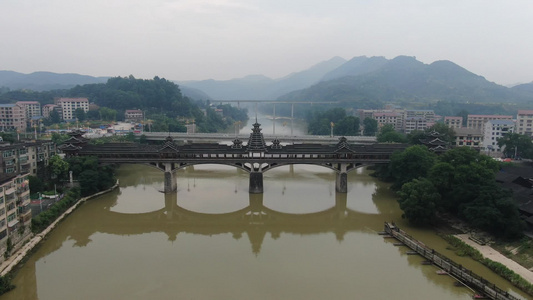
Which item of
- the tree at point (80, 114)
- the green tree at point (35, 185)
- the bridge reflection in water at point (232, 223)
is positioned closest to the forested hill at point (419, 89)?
the tree at point (80, 114)

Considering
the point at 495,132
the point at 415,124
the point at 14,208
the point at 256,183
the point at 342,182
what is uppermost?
the point at 415,124

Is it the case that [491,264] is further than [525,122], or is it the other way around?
[525,122]

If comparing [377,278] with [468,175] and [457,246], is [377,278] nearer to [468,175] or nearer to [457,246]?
[457,246]

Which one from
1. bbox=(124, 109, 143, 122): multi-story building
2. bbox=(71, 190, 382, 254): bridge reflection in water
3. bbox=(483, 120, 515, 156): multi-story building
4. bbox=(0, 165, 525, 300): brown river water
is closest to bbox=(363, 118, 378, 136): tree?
bbox=(483, 120, 515, 156): multi-story building

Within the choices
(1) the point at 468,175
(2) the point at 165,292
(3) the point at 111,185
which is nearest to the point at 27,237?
(2) the point at 165,292

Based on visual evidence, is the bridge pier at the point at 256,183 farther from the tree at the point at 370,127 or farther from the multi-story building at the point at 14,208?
the tree at the point at 370,127

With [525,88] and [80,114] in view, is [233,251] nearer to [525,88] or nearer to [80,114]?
[80,114]

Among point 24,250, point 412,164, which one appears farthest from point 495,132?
point 24,250
